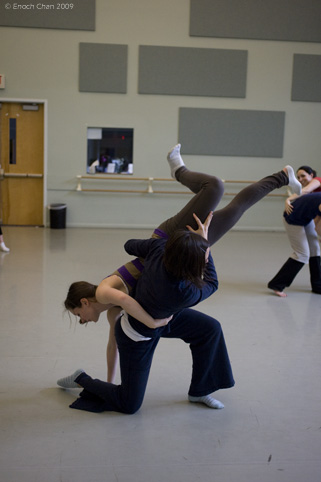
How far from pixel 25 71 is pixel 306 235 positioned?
21.8ft

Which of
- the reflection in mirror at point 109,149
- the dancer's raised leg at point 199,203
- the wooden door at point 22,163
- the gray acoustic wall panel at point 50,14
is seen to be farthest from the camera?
the reflection in mirror at point 109,149

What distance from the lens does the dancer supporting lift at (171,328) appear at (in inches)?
91.8

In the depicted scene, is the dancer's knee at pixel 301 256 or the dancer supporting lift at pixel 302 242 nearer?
the dancer supporting lift at pixel 302 242

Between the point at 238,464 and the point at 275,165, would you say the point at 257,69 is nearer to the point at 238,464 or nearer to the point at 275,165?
the point at 275,165

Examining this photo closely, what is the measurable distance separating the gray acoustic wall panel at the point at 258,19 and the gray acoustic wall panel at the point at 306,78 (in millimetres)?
367

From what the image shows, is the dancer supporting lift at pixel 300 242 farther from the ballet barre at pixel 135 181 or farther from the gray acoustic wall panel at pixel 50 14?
the gray acoustic wall panel at pixel 50 14

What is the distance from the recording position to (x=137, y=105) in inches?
392

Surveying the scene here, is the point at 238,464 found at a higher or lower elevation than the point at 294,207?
lower

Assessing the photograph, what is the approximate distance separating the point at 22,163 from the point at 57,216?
1.34m

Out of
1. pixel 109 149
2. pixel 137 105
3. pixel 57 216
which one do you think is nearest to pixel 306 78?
pixel 137 105

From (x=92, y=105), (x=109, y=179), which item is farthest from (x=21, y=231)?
(x=92, y=105)

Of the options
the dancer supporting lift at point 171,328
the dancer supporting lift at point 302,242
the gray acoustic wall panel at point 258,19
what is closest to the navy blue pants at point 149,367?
the dancer supporting lift at point 171,328

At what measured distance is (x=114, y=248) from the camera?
778cm

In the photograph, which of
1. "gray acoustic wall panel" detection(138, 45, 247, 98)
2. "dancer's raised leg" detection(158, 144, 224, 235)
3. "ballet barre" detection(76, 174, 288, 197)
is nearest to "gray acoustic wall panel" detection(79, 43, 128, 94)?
"gray acoustic wall panel" detection(138, 45, 247, 98)
